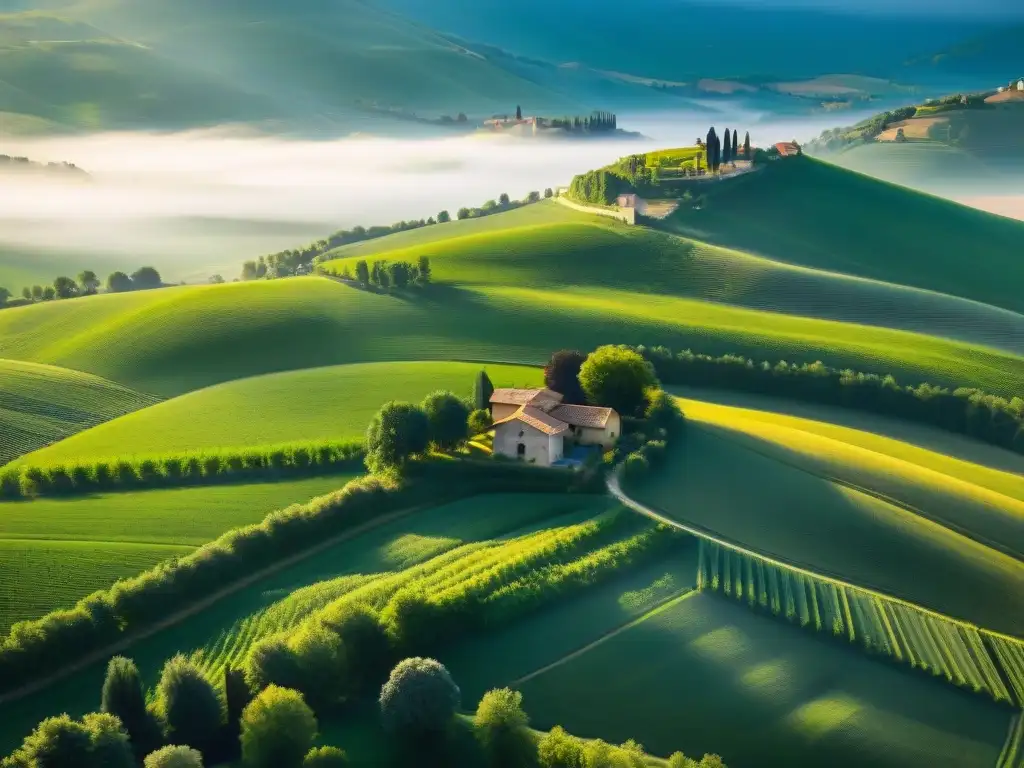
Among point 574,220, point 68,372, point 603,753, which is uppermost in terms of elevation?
point 574,220

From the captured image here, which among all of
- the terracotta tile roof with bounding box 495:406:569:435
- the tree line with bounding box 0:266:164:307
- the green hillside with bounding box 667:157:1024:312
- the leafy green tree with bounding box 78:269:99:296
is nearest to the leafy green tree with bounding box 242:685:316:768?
the terracotta tile roof with bounding box 495:406:569:435

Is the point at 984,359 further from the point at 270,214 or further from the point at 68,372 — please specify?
the point at 270,214

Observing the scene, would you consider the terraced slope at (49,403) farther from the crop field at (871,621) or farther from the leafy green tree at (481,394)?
the crop field at (871,621)

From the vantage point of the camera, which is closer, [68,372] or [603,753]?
[603,753]

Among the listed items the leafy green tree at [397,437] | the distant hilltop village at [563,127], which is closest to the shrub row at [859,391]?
the leafy green tree at [397,437]

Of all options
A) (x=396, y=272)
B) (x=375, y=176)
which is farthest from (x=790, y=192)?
Result: (x=375, y=176)

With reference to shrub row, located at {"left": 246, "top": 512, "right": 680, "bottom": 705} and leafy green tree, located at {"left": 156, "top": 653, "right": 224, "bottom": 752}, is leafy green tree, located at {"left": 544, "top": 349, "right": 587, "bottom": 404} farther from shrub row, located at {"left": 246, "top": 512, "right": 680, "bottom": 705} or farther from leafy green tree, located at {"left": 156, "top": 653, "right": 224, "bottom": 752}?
leafy green tree, located at {"left": 156, "top": 653, "right": 224, "bottom": 752}

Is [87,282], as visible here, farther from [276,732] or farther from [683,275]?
[276,732]

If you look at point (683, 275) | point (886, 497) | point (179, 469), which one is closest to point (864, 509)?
point (886, 497)
